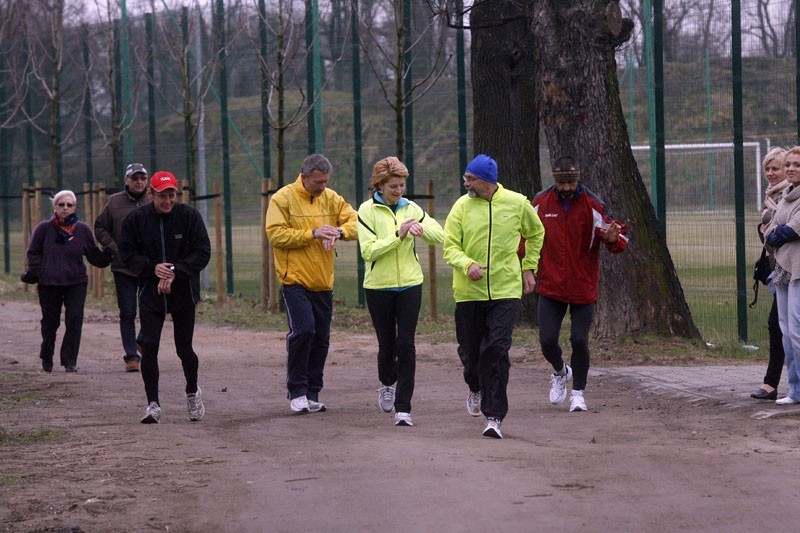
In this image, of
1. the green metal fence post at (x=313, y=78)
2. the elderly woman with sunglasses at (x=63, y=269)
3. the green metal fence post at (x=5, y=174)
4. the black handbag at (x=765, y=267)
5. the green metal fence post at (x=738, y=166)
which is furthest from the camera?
the green metal fence post at (x=5, y=174)

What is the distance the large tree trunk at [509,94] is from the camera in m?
16.0

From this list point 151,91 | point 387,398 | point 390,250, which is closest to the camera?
point 390,250

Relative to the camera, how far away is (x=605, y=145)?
13.4m

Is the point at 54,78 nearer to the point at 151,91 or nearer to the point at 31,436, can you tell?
the point at 151,91

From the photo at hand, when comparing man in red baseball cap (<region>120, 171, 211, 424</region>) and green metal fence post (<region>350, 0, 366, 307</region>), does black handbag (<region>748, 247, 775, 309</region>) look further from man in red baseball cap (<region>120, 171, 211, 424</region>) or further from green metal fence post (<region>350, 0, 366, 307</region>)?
green metal fence post (<region>350, 0, 366, 307</region>)

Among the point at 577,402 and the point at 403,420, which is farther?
the point at 577,402

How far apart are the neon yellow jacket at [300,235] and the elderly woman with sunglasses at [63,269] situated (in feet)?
12.5

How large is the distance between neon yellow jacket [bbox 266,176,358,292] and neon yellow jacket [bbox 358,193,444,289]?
642mm

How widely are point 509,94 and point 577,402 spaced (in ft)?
23.4

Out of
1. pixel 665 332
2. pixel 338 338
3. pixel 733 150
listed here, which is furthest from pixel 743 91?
pixel 338 338

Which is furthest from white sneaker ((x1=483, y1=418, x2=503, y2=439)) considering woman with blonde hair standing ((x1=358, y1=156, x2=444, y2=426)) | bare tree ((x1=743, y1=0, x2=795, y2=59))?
bare tree ((x1=743, y1=0, x2=795, y2=59))

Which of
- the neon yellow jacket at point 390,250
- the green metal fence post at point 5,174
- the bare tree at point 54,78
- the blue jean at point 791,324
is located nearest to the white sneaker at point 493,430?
the neon yellow jacket at point 390,250

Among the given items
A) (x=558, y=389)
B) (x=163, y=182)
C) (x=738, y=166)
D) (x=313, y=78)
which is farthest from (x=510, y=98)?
(x=163, y=182)

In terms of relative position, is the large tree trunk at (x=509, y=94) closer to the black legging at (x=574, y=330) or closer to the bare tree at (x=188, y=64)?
the bare tree at (x=188, y=64)
